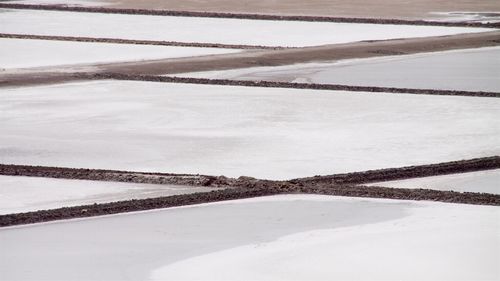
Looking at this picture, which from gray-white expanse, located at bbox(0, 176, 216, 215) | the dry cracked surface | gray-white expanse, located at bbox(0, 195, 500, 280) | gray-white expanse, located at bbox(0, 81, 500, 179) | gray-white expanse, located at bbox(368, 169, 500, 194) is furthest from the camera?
gray-white expanse, located at bbox(0, 81, 500, 179)

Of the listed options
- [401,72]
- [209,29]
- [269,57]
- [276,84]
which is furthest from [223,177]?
[209,29]

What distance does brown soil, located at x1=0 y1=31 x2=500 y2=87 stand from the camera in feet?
29.9

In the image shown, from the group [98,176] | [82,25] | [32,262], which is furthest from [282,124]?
[82,25]

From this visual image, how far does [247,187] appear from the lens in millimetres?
6008

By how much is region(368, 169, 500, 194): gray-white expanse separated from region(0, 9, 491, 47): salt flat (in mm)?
4526

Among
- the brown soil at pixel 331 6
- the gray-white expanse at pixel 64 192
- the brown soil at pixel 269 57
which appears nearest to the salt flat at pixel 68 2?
the brown soil at pixel 331 6

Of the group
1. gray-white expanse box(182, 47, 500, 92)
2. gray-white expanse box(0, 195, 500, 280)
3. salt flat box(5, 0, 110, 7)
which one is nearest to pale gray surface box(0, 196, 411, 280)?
gray-white expanse box(0, 195, 500, 280)

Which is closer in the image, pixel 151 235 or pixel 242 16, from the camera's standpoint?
pixel 151 235

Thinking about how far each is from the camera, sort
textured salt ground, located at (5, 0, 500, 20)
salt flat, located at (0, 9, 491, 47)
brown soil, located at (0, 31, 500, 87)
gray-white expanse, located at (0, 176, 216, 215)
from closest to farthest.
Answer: gray-white expanse, located at (0, 176, 216, 215) → brown soil, located at (0, 31, 500, 87) → salt flat, located at (0, 9, 491, 47) → textured salt ground, located at (5, 0, 500, 20)

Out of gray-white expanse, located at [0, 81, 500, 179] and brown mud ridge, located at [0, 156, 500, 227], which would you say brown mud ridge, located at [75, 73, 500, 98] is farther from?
brown mud ridge, located at [0, 156, 500, 227]

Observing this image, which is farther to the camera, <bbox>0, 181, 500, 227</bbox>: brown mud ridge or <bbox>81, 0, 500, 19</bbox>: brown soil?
<bbox>81, 0, 500, 19</bbox>: brown soil

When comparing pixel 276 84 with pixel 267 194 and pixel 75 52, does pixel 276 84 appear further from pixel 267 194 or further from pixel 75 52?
pixel 267 194

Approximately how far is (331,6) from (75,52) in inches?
157

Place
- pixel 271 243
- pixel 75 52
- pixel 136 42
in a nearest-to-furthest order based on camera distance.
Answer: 1. pixel 271 243
2. pixel 75 52
3. pixel 136 42
